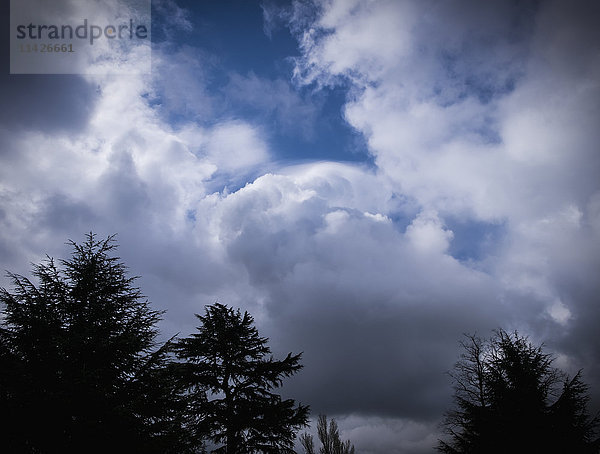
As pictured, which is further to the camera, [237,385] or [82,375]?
[237,385]

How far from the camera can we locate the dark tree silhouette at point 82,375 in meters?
7.88

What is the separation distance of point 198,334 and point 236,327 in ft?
6.99

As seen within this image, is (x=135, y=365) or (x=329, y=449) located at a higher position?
(x=135, y=365)

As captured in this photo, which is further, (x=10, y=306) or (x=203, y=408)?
(x=203, y=408)

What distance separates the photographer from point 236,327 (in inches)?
725

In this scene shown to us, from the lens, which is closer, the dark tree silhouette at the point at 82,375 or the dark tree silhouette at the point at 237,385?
the dark tree silhouette at the point at 82,375

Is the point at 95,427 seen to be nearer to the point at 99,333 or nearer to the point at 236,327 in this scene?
the point at 99,333

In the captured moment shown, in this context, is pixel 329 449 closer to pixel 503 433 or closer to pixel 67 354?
pixel 503 433

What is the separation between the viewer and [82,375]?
8.09m

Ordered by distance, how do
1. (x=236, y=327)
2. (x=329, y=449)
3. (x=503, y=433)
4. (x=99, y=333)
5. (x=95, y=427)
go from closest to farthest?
(x=95, y=427) → (x=99, y=333) → (x=503, y=433) → (x=236, y=327) → (x=329, y=449)

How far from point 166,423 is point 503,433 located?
1518 cm

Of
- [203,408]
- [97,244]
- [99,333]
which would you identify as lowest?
[203,408]

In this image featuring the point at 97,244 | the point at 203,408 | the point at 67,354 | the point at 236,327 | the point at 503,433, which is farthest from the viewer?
the point at 236,327

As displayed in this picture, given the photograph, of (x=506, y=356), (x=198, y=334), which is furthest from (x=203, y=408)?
(x=506, y=356)
